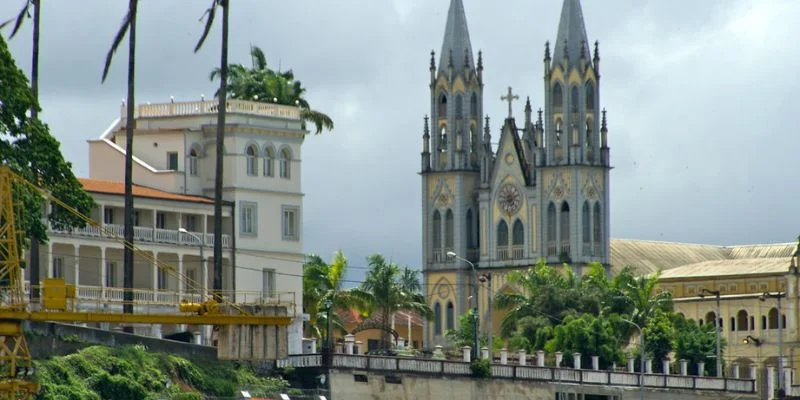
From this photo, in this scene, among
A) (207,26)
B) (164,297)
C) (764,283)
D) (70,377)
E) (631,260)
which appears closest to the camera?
(70,377)

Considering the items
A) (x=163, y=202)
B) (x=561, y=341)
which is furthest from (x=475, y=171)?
(x=163, y=202)

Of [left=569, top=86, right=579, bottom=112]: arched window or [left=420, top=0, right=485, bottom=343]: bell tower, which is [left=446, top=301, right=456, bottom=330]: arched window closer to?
[left=420, top=0, right=485, bottom=343]: bell tower

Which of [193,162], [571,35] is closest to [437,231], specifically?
[571,35]

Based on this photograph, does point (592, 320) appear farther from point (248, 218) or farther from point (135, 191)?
point (135, 191)

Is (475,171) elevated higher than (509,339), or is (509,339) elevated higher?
(475,171)

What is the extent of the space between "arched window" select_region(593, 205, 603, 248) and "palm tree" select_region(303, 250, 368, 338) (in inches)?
1657

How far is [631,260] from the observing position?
194m

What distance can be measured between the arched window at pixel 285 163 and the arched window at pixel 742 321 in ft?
195

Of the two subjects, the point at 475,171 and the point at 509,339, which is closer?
the point at 509,339

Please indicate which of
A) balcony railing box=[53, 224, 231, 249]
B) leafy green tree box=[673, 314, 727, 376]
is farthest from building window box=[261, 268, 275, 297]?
leafy green tree box=[673, 314, 727, 376]

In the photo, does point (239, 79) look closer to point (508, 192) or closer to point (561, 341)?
point (561, 341)

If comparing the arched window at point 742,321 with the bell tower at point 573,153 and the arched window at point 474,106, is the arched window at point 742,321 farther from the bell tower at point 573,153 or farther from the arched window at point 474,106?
the arched window at point 474,106

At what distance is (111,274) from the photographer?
115 meters

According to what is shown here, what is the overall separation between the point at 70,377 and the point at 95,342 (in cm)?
450
